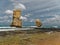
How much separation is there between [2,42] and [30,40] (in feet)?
4.18

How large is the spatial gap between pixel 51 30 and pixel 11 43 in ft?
18.2

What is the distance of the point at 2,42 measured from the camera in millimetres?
7973

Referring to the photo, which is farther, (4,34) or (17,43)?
(4,34)

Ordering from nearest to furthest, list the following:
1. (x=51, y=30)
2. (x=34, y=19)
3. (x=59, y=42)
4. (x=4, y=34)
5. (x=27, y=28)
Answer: (x=59, y=42) < (x=4, y=34) < (x=34, y=19) < (x=27, y=28) < (x=51, y=30)

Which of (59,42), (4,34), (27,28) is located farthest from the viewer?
(27,28)

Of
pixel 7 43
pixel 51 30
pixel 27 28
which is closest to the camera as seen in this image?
pixel 7 43

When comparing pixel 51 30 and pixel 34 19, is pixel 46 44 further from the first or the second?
pixel 51 30

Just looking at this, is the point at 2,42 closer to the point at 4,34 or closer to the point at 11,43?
the point at 11,43

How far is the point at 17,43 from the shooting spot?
26.4 feet

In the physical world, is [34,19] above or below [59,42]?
above

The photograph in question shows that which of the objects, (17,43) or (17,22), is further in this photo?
(17,22)

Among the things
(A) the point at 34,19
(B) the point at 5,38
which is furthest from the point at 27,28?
(B) the point at 5,38

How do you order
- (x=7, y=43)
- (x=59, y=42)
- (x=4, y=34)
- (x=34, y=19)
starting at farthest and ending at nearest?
(x=34, y=19), (x=4, y=34), (x=59, y=42), (x=7, y=43)

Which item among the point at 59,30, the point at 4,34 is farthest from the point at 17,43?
the point at 59,30
